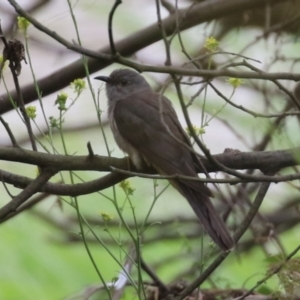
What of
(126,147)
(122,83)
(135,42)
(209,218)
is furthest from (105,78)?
(209,218)

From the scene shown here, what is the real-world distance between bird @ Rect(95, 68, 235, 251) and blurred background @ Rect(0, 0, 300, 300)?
163 mm

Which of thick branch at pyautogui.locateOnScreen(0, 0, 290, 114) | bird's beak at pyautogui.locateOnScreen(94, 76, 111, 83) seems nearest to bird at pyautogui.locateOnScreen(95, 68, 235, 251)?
bird's beak at pyautogui.locateOnScreen(94, 76, 111, 83)

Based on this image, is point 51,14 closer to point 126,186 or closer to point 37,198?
point 37,198

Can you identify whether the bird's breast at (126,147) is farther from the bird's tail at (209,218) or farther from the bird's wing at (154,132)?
the bird's tail at (209,218)

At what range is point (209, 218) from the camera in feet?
10.1

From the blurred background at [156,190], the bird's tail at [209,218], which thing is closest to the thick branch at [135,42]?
the blurred background at [156,190]

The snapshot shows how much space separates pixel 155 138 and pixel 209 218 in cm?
67

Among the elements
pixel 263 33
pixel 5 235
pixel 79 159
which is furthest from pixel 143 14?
pixel 79 159

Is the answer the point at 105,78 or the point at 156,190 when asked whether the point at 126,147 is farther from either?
the point at 105,78

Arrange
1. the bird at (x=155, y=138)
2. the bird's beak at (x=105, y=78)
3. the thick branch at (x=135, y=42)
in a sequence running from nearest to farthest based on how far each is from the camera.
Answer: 1. the bird at (x=155, y=138)
2. the thick branch at (x=135, y=42)
3. the bird's beak at (x=105, y=78)

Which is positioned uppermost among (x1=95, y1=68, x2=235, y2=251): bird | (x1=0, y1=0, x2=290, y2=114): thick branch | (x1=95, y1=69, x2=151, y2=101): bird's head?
(x1=95, y1=69, x2=151, y2=101): bird's head

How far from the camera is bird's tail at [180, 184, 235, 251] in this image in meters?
2.91

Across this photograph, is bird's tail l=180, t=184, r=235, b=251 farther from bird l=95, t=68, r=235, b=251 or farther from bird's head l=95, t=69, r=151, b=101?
bird's head l=95, t=69, r=151, b=101

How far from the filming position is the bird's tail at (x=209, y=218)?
9.53 ft
